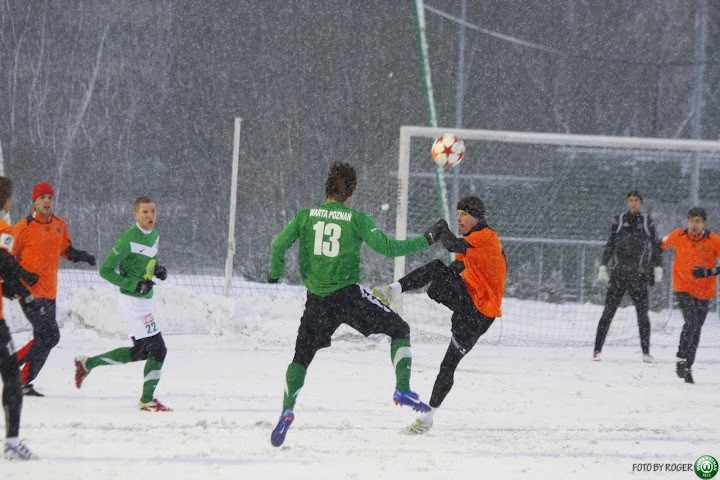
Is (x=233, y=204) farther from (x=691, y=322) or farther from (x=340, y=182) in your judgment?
(x=340, y=182)

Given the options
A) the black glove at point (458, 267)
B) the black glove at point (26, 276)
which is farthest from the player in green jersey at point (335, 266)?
the black glove at point (26, 276)

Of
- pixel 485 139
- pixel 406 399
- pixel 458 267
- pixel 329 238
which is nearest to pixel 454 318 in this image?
pixel 458 267

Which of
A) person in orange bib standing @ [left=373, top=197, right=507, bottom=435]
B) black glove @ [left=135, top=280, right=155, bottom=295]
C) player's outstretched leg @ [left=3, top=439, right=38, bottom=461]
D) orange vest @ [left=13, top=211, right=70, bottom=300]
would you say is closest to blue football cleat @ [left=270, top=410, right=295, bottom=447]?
person in orange bib standing @ [left=373, top=197, right=507, bottom=435]

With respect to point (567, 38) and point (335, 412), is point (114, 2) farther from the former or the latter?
point (335, 412)

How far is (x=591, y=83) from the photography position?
21.4 meters

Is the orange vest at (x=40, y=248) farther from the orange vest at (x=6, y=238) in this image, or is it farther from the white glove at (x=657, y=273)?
the white glove at (x=657, y=273)

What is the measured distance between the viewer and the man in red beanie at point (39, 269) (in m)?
7.26

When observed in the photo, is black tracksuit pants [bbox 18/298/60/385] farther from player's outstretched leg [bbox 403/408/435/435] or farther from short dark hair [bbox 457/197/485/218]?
short dark hair [bbox 457/197/485/218]

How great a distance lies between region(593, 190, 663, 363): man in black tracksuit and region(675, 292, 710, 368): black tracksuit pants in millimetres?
1290

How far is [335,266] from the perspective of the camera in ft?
18.1

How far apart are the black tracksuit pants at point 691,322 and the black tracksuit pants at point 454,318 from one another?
11.9ft

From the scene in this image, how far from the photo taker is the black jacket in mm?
10430

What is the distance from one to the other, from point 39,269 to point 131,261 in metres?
1.07

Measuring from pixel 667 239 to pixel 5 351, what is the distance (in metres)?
7.10
